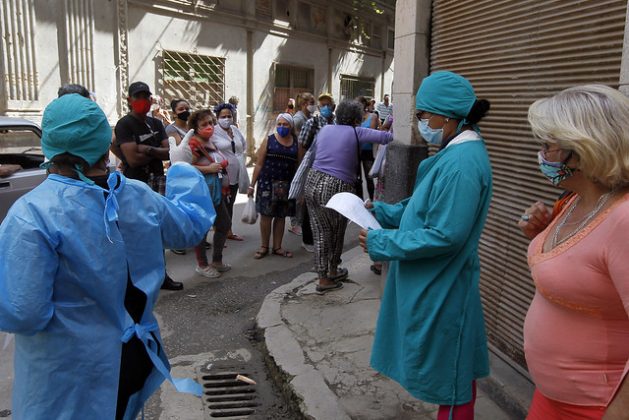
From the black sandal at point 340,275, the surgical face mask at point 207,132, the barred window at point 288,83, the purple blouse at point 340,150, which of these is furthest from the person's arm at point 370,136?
the barred window at point 288,83

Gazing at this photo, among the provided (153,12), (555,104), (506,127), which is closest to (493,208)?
(506,127)

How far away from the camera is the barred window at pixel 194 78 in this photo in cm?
1255

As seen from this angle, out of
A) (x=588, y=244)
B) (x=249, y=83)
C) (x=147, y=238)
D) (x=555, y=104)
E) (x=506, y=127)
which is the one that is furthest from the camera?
(x=249, y=83)

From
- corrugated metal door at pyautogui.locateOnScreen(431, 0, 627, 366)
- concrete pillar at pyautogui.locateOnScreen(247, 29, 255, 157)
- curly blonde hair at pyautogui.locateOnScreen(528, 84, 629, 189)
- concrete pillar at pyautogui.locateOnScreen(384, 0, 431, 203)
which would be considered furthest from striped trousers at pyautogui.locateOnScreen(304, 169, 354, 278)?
concrete pillar at pyautogui.locateOnScreen(247, 29, 255, 157)

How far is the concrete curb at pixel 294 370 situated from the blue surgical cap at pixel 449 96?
1.79 m

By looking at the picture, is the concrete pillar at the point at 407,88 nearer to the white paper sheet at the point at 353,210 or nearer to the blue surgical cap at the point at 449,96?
the white paper sheet at the point at 353,210

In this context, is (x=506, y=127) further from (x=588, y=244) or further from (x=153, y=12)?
(x=153, y=12)

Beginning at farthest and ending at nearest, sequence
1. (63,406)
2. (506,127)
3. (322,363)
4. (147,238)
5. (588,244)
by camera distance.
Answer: (322,363) → (506,127) → (147,238) → (63,406) → (588,244)

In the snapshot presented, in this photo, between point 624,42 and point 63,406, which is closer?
point 63,406

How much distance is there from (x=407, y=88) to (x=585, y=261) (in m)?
3.00

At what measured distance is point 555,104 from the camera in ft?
5.27

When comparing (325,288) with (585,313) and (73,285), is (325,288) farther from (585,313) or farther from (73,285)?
(585,313)

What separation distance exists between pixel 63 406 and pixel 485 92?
3013mm

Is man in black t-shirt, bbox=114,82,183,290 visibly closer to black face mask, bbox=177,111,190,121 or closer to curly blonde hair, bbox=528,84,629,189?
black face mask, bbox=177,111,190,121
